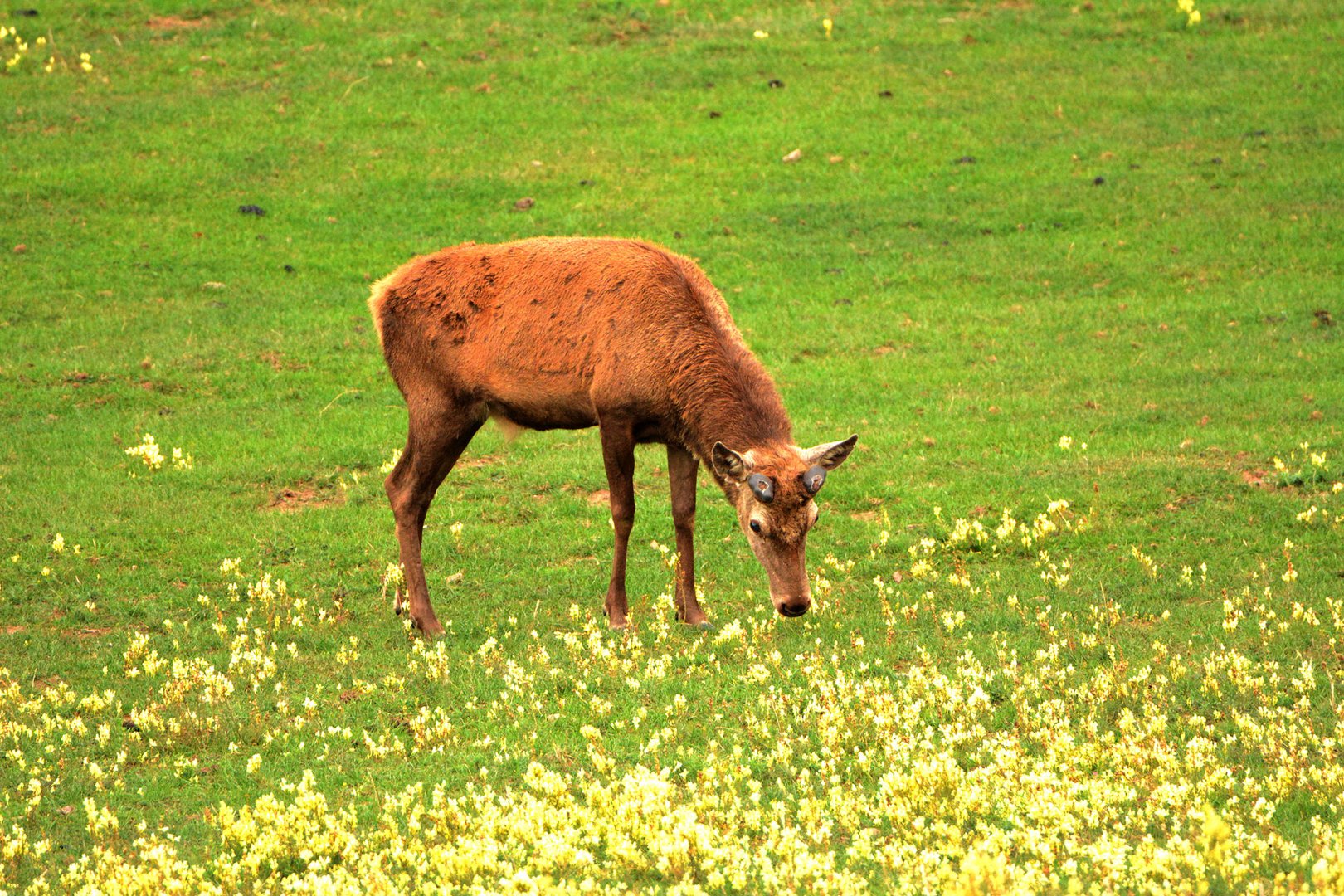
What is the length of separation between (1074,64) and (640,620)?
20510 millimetres

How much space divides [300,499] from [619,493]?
493cm

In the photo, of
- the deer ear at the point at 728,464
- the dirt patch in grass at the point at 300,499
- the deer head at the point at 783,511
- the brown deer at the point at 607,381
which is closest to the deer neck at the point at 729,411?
the brown deer at the point at 607,381

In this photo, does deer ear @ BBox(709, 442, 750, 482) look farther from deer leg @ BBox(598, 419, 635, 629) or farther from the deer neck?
deer leg @ BBox(598, 419, 635, 629)

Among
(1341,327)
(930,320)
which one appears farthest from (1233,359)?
(930,320)

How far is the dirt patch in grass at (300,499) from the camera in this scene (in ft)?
49.1

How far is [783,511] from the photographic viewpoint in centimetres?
1045

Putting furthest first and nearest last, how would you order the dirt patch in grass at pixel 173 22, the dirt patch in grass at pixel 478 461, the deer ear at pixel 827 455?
1. the dirt patch in grass at pixel 173 22
2. the dirt patch in grass at pixel 478 461
3. the deer ear at pixel 827 455

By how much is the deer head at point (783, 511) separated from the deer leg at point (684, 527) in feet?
3.18

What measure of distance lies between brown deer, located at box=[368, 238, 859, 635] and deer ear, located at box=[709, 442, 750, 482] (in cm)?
2

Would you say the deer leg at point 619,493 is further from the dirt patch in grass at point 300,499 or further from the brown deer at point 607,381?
the dirt patch in grass at point 300,499

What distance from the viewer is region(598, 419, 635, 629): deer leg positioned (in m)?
11.4

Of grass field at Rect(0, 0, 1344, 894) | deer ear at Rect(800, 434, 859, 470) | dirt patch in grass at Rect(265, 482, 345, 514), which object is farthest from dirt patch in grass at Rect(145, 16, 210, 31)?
deer ear at Rect(800, 434, 859, 470)

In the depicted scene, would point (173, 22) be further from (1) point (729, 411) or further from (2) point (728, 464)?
(2) point (728, 464)

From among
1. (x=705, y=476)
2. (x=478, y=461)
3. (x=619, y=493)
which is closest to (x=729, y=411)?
(x=619, y=493)
